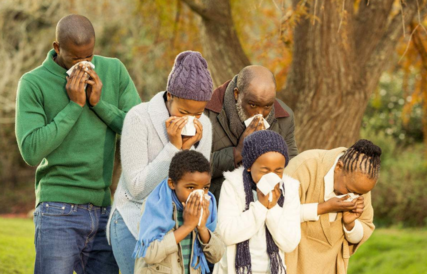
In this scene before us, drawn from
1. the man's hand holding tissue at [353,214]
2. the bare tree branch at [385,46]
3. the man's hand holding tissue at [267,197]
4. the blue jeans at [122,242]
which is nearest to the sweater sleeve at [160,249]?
the blue jeans at [122,242]

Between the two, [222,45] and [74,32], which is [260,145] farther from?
[222,45]

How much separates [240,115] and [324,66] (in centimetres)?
239

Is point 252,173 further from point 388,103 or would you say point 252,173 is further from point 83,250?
point 388,103

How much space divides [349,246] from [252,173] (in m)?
0.84

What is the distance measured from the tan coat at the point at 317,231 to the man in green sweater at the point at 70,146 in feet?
3.57

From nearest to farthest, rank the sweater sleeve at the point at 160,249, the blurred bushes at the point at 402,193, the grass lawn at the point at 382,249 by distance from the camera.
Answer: the sweater sleeve at the point at 160,249, the grass lawn at the point at 382,249, the blurred bushes at the point at 402,193

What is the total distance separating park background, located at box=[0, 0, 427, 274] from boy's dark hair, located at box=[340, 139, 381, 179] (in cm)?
149

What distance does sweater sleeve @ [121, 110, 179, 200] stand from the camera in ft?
9.89

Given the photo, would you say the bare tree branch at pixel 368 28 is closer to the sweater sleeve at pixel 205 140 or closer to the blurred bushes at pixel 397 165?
the sweater sleeve at pixel 205 140

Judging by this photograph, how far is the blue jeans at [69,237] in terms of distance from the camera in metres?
3.13

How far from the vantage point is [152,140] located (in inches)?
123

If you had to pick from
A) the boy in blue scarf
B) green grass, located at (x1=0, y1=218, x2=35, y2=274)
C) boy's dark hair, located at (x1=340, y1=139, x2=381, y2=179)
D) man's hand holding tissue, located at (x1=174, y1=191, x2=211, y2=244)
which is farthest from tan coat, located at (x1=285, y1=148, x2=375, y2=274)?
green grass, located at (x1=0, y1=218, x2=35, y2=274)

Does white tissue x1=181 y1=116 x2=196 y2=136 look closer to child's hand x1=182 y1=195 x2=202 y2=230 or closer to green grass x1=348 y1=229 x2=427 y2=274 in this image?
child's hand x1=182 y1=195 x2=202 y2=230

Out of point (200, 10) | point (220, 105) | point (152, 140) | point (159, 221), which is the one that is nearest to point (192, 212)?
point (159, 221)
